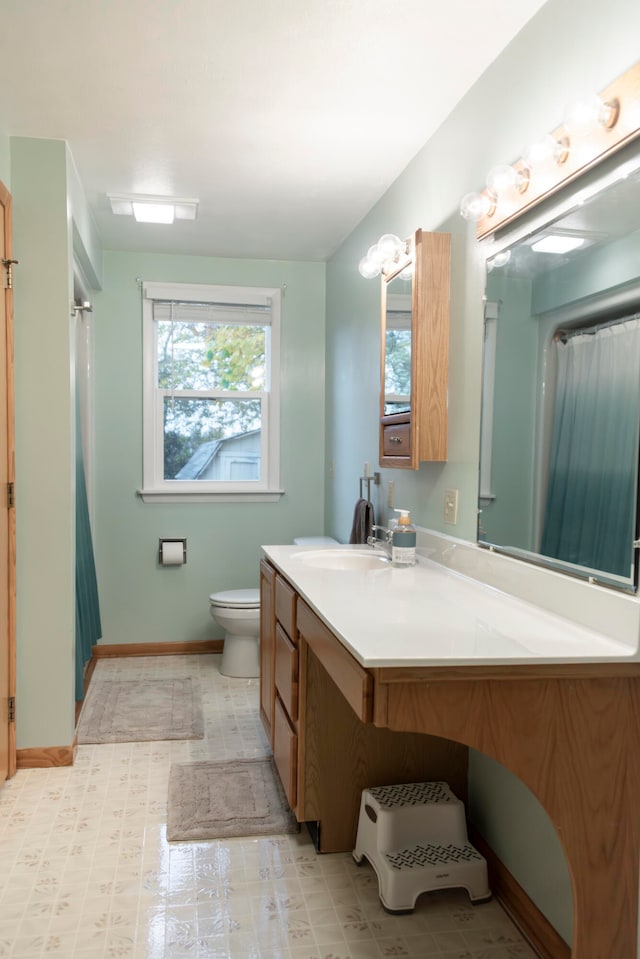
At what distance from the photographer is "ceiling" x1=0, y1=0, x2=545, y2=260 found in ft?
6.36

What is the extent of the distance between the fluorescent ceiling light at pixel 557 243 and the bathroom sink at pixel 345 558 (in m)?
1.17

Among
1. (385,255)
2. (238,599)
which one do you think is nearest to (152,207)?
(385,255)

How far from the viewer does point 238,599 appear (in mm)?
3906

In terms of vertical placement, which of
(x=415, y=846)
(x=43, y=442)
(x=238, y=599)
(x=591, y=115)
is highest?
(x=591, y=115)

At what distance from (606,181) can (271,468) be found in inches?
123

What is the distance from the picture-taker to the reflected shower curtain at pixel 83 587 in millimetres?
3266

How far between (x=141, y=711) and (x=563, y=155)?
286 centimetres

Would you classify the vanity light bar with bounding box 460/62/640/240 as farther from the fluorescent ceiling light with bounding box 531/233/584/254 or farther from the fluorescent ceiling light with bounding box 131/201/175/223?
the fluorescent ceiling light with bounding box 131/201/175/223

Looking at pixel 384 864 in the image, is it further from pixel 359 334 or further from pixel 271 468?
pixel 271 468

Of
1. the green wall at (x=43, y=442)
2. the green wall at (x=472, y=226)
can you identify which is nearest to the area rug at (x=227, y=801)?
the green wall at (x=43, y=442)

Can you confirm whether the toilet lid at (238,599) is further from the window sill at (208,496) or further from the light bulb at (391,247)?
the light bulb at (391,247)

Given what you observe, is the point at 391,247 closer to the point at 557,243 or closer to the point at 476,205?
the point at 476,205

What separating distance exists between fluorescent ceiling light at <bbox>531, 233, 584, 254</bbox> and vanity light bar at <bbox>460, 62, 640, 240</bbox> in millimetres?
97

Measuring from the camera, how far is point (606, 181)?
61.7 inches
